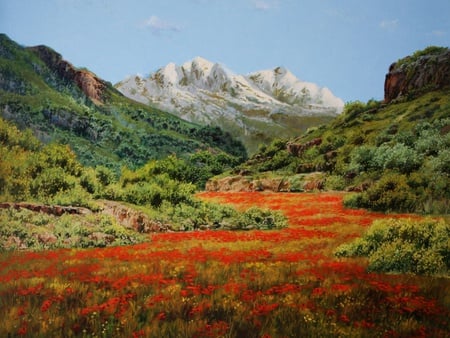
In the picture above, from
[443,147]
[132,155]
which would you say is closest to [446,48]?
[443,147]

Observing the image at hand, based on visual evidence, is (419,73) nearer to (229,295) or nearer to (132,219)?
(229,295)

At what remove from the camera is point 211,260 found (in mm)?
7082

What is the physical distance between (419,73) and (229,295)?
502 centimetres

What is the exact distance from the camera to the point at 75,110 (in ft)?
70.6

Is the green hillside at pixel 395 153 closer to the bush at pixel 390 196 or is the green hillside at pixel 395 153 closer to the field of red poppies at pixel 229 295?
the bush at pixel 390 196

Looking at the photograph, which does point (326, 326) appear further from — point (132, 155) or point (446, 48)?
point (132, 155)

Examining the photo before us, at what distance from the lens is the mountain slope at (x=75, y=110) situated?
11477 mm

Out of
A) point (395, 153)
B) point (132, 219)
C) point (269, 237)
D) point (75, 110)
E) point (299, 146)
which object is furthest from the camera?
point (75, 110)

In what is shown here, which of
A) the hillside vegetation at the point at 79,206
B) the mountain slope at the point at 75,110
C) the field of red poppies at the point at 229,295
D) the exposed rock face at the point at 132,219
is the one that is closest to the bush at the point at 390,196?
the field of red poppies at the point at 229,295

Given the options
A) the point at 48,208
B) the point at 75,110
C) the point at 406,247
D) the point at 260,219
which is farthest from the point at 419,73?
the point at 75,110

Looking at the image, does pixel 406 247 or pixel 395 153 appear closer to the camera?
pixel 406 247

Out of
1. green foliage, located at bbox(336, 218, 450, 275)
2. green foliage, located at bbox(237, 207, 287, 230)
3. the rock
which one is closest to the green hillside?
green foliage, located at bbox(336, 218, 450, 275)

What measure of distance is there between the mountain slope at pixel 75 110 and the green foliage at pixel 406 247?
26.2 feet

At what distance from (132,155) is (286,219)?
130 ft
